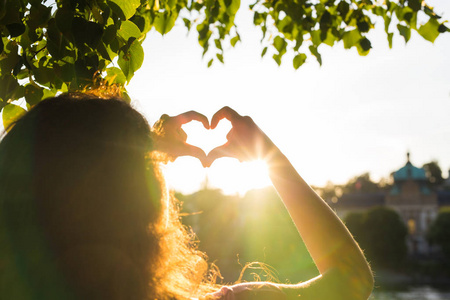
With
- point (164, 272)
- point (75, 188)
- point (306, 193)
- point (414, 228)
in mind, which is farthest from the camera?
point (414, 228)

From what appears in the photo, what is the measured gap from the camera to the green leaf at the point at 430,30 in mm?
2936

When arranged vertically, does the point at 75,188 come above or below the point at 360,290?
above

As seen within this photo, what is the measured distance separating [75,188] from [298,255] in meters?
27.5

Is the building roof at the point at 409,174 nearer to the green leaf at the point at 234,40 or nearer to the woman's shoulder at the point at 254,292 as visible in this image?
the green leaf at the point at 234,40

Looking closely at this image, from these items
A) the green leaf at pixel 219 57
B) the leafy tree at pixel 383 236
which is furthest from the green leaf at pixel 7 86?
the leafy tree at pixel 383 236

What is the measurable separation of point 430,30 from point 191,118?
2.34m

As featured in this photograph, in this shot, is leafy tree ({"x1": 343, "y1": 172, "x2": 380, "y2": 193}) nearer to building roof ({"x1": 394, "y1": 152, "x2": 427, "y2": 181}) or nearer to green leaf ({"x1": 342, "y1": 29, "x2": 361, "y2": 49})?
building roof ({"x1": 394, "y1": 152, "x2": 427, "y2": 181})

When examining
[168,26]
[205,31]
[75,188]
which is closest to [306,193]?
[75,188]

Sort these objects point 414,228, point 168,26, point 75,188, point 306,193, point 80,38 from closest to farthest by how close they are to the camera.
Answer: point 75,188 < point 306,193 < point 80,38 < point 168,26 < point 414,228

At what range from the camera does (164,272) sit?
1.04 meters

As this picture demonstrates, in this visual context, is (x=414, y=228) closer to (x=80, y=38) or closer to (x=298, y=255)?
(x=298, y=255)

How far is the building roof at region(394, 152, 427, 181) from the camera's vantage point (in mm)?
52250

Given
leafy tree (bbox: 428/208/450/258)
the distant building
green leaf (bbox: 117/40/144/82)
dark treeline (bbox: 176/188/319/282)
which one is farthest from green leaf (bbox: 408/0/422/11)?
the distant building

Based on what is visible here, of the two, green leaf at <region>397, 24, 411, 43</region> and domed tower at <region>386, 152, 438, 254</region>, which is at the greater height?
domed tower at <region>386, 152, 438, 254</region>
